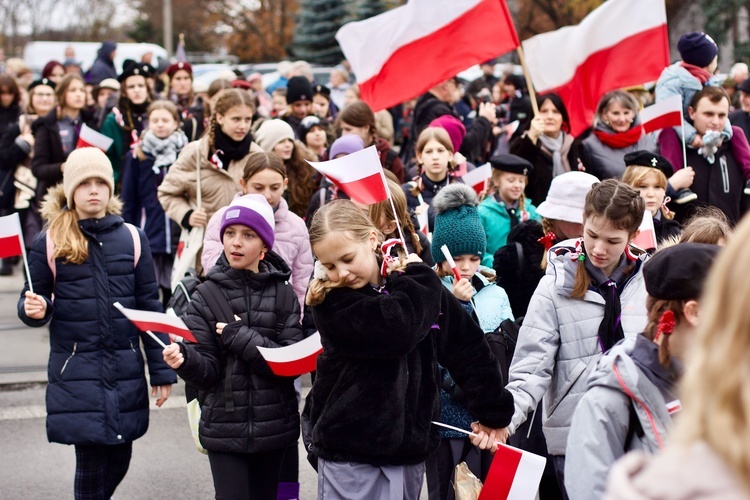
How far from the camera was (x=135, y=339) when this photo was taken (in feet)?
17.9

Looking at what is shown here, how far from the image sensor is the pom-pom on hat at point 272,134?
8289 mm

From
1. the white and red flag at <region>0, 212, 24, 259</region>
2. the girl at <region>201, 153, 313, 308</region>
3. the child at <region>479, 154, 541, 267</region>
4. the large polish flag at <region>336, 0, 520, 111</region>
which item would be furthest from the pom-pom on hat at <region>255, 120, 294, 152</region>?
the white and red flag at <region>0, 212, 24, 259</region>

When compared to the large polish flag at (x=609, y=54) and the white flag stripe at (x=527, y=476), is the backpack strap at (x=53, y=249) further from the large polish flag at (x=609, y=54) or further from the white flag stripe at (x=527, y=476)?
the large polish flag at (x=609, y=54)

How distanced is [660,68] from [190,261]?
4.29 meters

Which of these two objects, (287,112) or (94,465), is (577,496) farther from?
(287,112)

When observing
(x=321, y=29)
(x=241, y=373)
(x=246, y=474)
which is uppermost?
(x=241, y=373)

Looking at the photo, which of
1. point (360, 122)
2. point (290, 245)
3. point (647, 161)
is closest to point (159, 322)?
point (290, 245)

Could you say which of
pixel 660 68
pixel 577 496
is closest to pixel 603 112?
pixel 660 68

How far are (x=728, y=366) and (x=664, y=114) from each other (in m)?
6.52

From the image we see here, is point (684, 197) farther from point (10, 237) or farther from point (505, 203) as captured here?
point (10, 237)

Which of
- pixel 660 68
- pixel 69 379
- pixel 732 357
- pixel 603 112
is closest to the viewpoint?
pixel 732 357

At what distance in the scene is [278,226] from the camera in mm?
6566

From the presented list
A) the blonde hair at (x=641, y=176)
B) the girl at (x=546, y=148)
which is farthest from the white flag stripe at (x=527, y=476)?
the girl at (x=546, y=148)

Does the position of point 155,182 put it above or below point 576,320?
below
